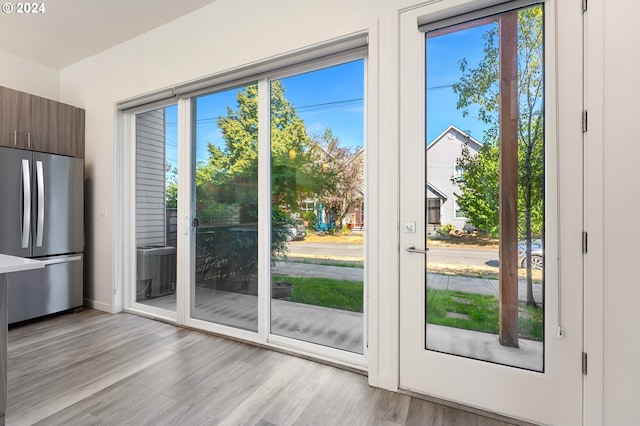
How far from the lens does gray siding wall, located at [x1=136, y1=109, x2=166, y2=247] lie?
336cm

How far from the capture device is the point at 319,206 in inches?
94.7

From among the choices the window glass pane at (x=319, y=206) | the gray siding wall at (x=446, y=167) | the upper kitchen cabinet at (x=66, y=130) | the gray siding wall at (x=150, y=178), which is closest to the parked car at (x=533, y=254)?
the gray siding wall at (x=446, y=167)

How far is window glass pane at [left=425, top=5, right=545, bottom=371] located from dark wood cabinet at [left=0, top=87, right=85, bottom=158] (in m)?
3.92

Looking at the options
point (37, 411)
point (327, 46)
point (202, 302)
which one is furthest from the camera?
point (202, 302)

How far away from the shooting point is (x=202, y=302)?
2957 mm

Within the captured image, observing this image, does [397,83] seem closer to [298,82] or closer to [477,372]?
[298,82]

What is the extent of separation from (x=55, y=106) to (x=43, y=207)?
117 cm

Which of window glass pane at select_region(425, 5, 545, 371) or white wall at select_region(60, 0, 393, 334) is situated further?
white wall at select_region(60, 0, 393, 334)

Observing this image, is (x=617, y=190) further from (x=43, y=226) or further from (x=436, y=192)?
(x=43, y=226)

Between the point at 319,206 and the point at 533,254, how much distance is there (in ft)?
4.72

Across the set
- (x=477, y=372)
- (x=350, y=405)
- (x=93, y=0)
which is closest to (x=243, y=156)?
(x=93, y=0)

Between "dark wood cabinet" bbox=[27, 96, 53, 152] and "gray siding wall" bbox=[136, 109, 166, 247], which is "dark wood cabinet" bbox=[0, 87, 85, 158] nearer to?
"dark wood cabinet" bbox=[27, 96, 53, 152]

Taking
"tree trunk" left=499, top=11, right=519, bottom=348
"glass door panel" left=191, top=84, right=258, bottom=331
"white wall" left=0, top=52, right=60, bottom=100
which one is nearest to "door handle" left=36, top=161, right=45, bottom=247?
"white wall" left=0, top=52, right=60, bottom=100

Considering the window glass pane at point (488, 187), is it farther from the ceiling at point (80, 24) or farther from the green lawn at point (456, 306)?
the ceiling at point (80, 24)
